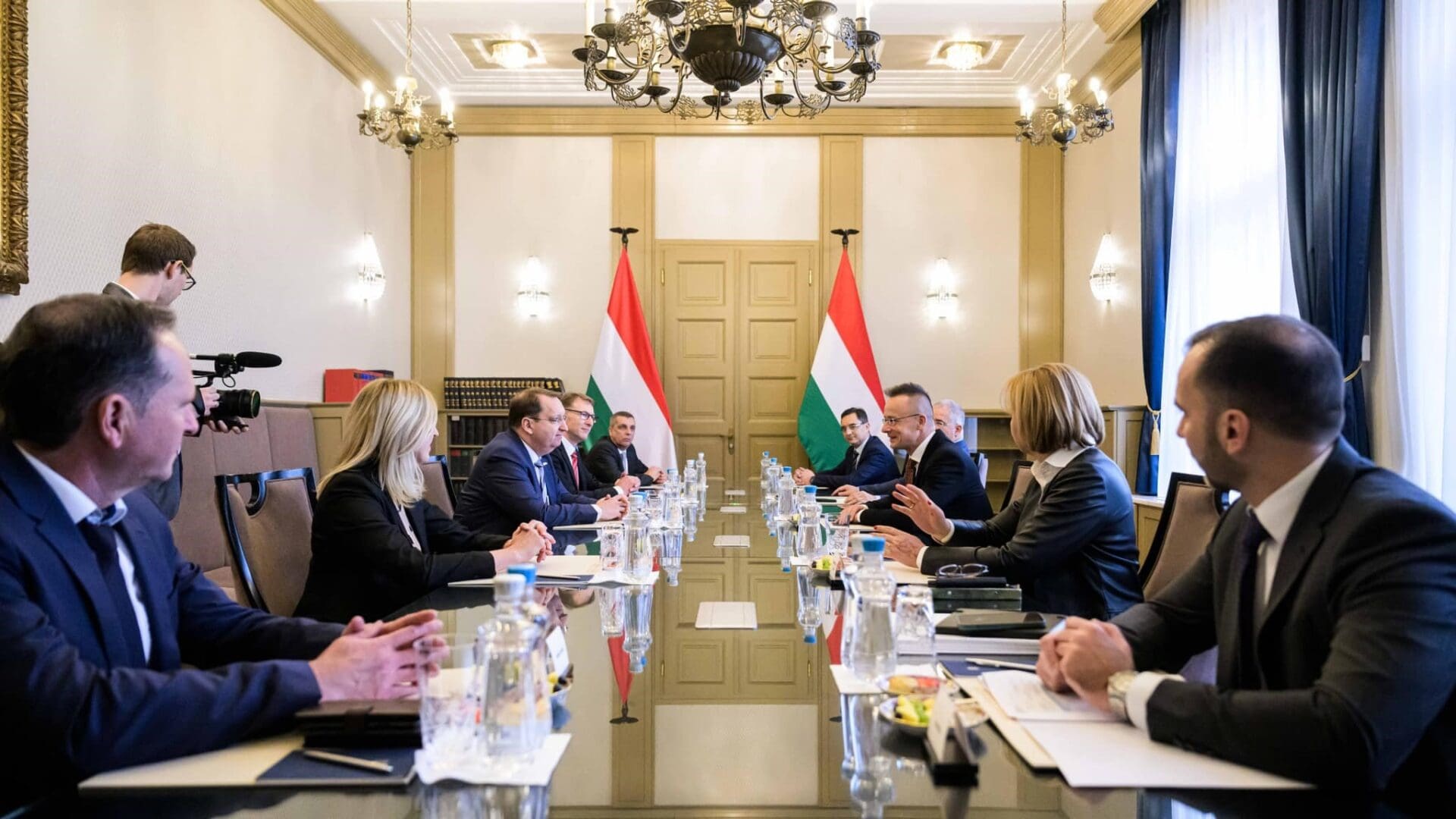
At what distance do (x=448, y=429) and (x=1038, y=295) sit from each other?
503 cm

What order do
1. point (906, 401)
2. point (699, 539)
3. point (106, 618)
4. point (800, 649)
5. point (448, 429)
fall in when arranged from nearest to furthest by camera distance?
point (106, 618) → point (800, 649) → point (699, 539) → point (906, 401) → point (448, 429)

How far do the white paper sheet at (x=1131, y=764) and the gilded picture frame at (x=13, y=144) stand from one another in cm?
409

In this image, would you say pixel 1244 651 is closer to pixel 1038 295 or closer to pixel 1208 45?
pixel 1208 45

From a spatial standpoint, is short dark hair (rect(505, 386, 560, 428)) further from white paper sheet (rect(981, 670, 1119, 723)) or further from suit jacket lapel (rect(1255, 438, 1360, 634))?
suit jacket lapel (rect(1255, 438, 1360, 634))

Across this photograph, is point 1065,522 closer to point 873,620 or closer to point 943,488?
point 873,620

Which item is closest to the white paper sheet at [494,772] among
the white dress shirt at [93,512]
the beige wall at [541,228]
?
the white dress shirt at [93,512]

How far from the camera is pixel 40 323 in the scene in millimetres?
1197

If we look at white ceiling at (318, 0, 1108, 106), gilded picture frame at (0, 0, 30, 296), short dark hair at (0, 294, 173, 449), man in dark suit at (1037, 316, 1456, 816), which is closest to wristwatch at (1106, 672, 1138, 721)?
man in dark suit at (1037, 316, 1456, 816)

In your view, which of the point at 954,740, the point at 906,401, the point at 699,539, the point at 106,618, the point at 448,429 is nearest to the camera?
the point at 954,740

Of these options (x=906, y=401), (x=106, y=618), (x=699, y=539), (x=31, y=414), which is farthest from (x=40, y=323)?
(x=906, y=401)

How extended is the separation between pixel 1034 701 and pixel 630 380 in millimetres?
6726

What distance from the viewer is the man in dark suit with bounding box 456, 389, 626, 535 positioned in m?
3.78

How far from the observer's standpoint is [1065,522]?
246 cm

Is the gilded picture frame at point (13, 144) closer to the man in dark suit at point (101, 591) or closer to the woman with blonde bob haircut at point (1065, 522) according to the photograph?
the man in dark suit at point (101, 591)
